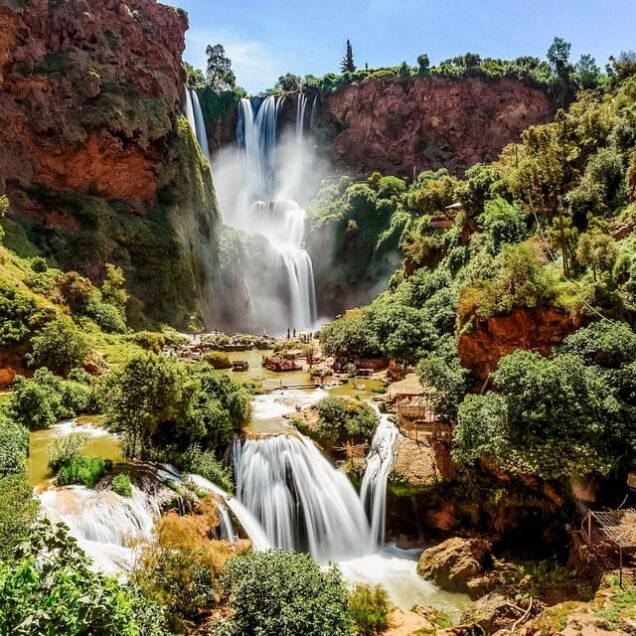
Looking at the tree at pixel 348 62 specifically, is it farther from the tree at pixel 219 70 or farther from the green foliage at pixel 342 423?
the green foliage at pixel 342 423

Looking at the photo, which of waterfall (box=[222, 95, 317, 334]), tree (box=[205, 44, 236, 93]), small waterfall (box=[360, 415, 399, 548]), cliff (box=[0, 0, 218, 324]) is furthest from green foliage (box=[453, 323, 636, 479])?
tree (box=[205, 44, 236, 93])

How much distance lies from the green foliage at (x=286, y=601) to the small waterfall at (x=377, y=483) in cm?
788

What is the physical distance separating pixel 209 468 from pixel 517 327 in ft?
41.5

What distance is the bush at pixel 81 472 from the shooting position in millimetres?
14617

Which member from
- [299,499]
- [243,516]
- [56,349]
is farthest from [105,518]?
[56,349]

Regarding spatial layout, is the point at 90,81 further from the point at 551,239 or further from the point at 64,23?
the point at 551,239

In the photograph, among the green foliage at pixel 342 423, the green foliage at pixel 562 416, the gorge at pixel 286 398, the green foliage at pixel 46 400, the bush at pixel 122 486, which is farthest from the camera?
the green foliage at pixel 342 423

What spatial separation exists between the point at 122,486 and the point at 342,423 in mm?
8920

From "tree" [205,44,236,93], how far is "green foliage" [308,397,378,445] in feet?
233

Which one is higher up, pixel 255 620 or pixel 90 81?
pixel 90 81

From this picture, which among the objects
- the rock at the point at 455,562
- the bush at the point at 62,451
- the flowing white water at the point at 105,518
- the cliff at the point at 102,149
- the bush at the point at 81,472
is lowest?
the rock at the point at 455,562

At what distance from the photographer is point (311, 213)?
223 ft

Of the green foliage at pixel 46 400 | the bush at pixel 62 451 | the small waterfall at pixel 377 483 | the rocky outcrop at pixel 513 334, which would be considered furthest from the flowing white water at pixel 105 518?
the rocky outcrop at pixel 513 334

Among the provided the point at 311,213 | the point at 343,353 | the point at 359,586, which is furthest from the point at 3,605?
the point at 311,213
